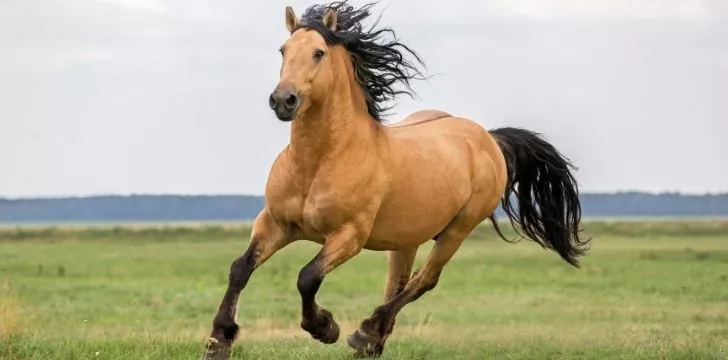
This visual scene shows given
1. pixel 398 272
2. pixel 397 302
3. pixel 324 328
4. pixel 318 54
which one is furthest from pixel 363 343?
pixel 318 54

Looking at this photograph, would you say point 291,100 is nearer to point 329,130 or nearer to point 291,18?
point 329,130

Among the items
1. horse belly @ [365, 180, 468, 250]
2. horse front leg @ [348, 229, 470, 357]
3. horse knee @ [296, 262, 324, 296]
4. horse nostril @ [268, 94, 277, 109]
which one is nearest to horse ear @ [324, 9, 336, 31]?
horse nostril @ [268, 94, 277, 109]

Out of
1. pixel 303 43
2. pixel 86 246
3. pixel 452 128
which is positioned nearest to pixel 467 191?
pixel 452 128

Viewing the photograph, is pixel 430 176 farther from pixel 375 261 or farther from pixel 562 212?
pixel 375 261

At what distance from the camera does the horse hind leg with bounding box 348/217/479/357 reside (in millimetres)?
9055

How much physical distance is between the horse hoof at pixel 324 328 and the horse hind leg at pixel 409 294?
546 mm

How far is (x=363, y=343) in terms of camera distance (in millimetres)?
9031

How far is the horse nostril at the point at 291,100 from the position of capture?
7164 mm

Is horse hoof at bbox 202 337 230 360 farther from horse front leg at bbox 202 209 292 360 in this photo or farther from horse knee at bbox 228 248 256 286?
horse knee at bbox 228 248 256 286

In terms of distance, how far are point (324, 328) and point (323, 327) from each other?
0.01 meters

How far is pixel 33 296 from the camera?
22000mm

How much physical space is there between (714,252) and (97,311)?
21.1 metres

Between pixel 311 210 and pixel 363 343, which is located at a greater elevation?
pixel 311 210

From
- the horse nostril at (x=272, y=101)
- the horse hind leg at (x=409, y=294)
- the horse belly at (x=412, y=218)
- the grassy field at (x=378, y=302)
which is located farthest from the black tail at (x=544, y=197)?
the horse nostril at (x=272, y=101)
